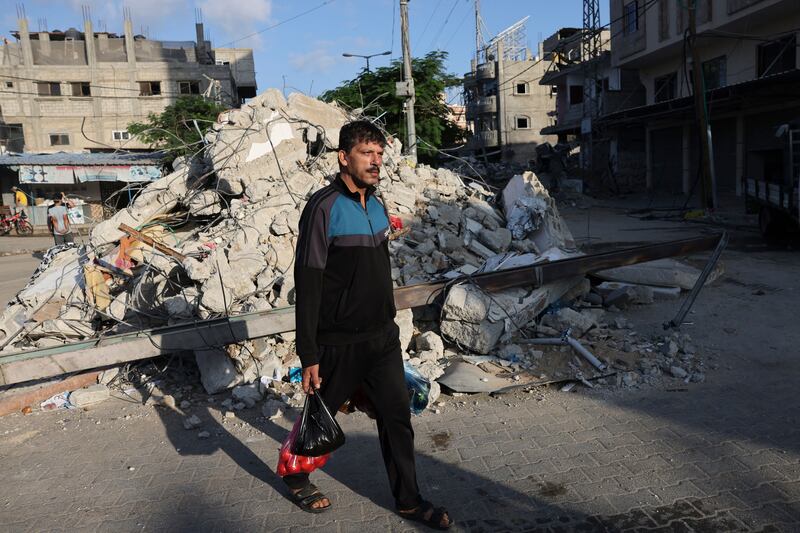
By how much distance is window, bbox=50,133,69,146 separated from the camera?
36.3 metres

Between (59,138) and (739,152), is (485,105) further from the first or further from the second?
(59,138)

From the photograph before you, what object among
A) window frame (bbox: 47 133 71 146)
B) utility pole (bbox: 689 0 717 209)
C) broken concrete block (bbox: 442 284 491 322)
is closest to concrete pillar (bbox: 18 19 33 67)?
window frame (bbox: 47 133 71 146)

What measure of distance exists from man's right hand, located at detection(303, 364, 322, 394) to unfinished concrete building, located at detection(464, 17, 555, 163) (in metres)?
43.4

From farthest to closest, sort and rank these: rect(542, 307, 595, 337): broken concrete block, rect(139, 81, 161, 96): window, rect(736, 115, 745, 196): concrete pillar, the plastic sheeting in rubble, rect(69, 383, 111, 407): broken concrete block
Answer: rect(139, 81, 161, 96): window, rect(736, 115, 745, 196): concrete pillar, rect(542, 307, 595, 337): broken concrete block, the plastic sheeting in rubble, rect(69, 383, 111, 407): broken concrete block

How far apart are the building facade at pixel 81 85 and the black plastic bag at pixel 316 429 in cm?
3600

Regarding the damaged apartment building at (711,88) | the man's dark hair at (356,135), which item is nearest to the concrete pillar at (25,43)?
the damaged apartment building at (711,88)

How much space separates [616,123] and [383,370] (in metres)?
27.1

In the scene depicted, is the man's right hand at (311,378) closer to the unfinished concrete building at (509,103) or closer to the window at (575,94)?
the window at (575,94)

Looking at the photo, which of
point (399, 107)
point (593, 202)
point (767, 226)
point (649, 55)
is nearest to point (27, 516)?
point (767, 226)

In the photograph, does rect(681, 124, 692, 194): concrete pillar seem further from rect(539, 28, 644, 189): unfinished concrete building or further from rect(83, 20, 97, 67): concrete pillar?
rect(83, 20, 97, 67): concrete pillar

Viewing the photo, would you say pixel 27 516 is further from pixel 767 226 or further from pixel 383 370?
pixel 767 226

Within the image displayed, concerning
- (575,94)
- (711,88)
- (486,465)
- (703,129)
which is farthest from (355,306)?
(575,94)

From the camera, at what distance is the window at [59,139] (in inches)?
1430

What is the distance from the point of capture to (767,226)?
11.4 meters
